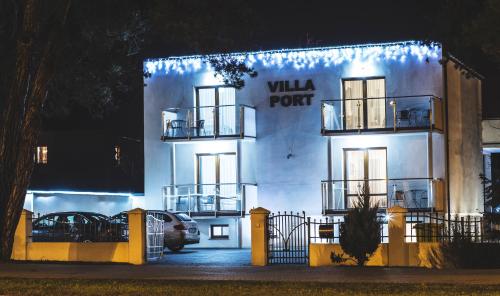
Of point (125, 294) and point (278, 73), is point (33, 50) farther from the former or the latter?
point (278, 73)

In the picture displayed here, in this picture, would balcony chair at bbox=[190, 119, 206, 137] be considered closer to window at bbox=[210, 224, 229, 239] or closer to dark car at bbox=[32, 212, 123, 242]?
window at bbox=[210, 224, 229, 239]

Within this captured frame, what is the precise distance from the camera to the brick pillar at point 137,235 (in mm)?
25500

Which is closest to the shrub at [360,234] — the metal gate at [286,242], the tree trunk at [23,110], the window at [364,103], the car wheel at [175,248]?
the metal gate at [286,242]

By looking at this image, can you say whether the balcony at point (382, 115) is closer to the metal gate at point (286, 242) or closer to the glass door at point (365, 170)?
the glass door at point (365, 170)

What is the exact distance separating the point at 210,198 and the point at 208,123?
3017 millimetres

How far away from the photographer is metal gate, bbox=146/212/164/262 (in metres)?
26.0

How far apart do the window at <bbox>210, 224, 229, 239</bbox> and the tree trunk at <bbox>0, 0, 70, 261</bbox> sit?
11.8 m

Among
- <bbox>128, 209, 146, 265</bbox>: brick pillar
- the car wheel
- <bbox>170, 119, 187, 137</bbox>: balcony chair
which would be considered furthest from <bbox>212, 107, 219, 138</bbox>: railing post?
<bbox>128, 209, 146, 265</bbox>: brick pillar

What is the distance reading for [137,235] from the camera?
25625 millimetres

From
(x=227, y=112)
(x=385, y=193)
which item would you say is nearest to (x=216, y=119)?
(x=227, y=112)

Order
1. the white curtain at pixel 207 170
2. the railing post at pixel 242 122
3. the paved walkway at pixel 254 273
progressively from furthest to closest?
the white curtain at pixel 207 170 → the railing post at pixel 242 122 → the paved walkway at pixel 254 273

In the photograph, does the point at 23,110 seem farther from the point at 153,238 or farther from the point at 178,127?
the point at 178,127

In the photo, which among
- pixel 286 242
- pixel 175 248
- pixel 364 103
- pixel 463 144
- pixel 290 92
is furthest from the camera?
pixel 290 92

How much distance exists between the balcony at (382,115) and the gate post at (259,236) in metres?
9.60
